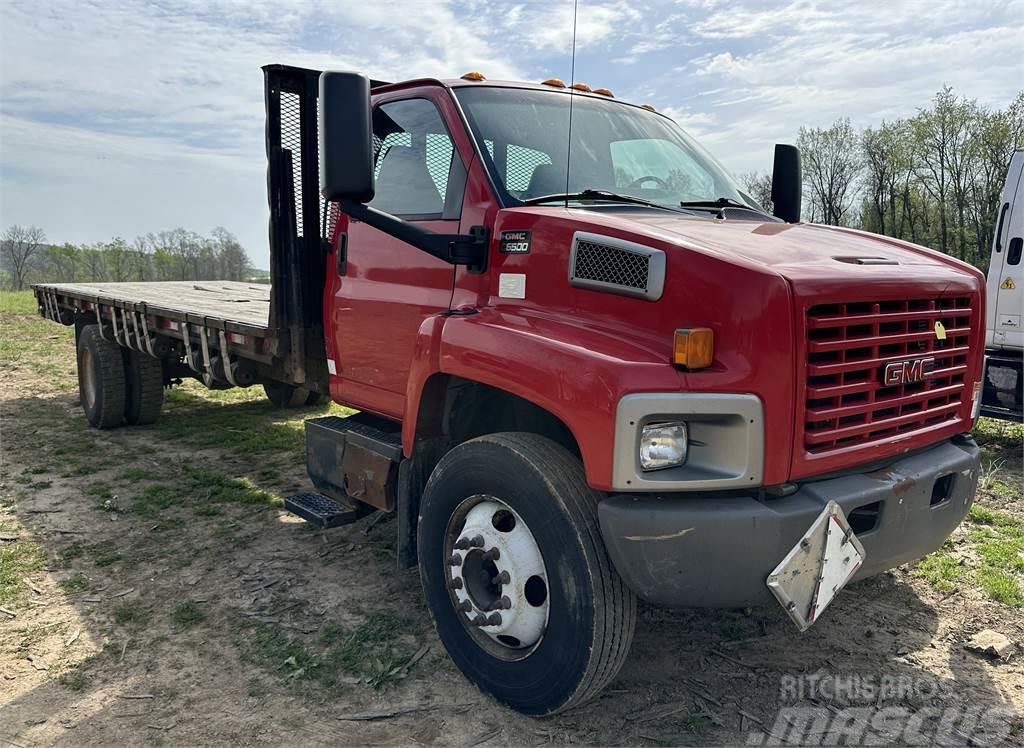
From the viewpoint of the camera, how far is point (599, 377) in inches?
100

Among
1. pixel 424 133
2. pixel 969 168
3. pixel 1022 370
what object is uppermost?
pixel 969 168

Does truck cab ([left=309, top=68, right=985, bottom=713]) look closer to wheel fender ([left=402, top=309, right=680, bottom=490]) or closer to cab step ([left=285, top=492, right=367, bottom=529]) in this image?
wheel fender ([left=402, top=309, right=680, bottom=490])

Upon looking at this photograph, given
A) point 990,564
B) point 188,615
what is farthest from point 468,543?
point 990,564

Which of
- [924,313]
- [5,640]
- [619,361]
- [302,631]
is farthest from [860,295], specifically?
[5,640]

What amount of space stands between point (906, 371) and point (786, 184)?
1.94 meters

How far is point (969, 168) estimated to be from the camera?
26.7 metres

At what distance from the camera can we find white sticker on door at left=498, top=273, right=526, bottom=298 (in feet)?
10.4

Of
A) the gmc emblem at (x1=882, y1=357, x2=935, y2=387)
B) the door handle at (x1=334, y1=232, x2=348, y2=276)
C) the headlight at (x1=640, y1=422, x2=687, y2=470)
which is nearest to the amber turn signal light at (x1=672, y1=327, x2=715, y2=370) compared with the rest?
the headlight at (x1=640, y1=422, x2=687, y2=470)

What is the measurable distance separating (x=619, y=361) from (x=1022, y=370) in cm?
600

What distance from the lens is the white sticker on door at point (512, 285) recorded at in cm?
316

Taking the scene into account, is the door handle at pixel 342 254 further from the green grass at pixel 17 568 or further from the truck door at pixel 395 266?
the green grass at pixel 17 568

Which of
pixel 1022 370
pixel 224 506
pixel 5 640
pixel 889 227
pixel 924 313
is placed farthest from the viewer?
pixel 889 227

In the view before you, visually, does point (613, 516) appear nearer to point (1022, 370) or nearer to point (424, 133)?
point (424, 133)

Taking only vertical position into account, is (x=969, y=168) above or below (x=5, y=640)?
above
